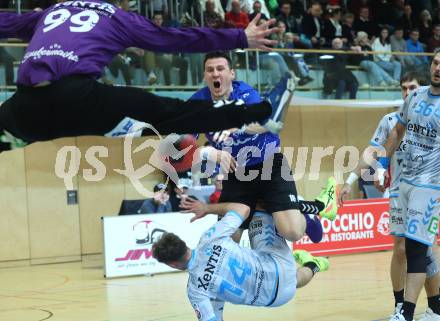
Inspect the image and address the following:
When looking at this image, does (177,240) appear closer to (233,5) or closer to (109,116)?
(109,116)

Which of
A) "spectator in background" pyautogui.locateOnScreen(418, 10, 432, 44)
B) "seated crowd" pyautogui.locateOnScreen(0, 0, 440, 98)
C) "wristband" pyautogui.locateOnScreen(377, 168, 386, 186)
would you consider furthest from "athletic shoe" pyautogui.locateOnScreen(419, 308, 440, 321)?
"spectator in background" pyautogui.locateOnScreen(418, 10, 432, 44)

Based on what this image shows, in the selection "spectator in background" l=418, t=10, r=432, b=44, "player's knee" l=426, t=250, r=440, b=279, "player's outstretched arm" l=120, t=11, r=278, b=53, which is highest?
"player's outstretched arm" l=120, t=11, r=278, b=53

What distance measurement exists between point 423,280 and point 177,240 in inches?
88.2

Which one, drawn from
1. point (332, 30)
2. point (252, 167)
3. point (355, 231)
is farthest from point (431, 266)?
point (332, 30)

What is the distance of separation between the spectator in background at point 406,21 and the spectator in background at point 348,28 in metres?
1.69

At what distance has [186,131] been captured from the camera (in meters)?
5.36

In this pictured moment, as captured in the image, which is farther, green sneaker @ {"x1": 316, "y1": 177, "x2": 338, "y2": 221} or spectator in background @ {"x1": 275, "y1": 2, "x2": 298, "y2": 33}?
spectator in background @ {"x1": 275, "y1": 2, "x2": 298, "y2": 33}

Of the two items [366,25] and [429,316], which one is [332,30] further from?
[429,316]

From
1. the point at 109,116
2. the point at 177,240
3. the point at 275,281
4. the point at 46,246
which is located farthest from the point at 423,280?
the point at 46,246

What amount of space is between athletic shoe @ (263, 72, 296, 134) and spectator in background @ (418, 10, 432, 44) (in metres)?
15.5

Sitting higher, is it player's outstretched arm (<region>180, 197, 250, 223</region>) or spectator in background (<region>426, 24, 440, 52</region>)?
spectator in background (<region>426, 24, 440, 52</region>)

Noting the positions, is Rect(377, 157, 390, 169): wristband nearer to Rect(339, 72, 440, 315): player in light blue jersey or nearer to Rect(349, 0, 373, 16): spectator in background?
Rect(339, 72, 440, 315): player in light blue jersey

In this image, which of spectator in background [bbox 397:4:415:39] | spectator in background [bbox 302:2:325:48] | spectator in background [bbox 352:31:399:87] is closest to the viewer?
spectator in background [bbox 352:31:399:87]

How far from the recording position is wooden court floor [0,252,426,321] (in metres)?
8.34
